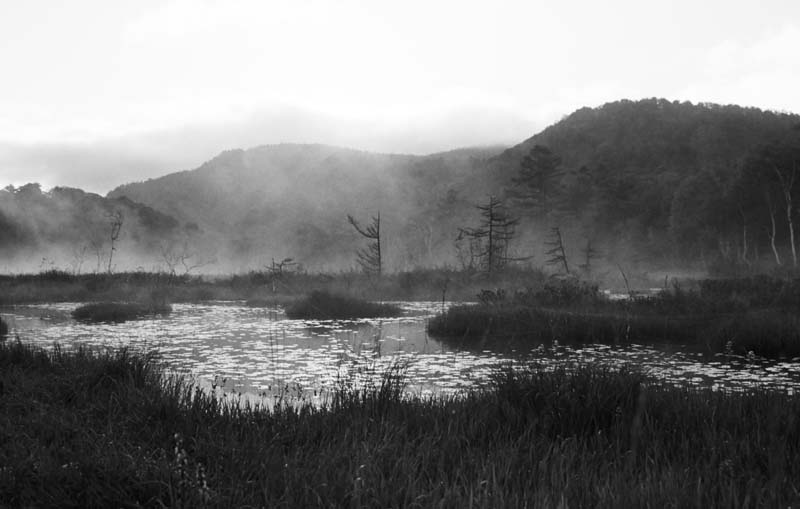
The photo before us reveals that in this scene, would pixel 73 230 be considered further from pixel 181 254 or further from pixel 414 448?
pixel 414 448

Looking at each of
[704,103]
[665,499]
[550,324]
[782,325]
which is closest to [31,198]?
[550,324]

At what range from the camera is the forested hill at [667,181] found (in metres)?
48.2

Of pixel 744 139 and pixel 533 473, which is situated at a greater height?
pixel 744 139

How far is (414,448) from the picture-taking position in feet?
16.2

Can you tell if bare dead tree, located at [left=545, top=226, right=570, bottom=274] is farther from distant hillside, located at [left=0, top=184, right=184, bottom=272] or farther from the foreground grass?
distant hillside, located at [left=0, top=184, right=184, bottom=272]

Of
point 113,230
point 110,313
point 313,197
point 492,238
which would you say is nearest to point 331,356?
point 110,313

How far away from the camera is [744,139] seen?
80562mm

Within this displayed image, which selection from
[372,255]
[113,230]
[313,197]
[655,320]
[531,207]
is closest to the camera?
[655,320]

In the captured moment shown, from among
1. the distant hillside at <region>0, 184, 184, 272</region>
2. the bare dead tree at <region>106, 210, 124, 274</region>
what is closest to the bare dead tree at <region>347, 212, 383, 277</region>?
the bare dead tree at <region>106, 210, 124, 274</region>

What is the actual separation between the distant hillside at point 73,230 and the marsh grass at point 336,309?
4494 centimetres

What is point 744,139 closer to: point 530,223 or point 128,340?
point 530,223

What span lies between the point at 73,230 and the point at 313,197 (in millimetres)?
57433

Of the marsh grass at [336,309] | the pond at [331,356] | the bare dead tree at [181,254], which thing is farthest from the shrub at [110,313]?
the bare dead tree at [181,254]

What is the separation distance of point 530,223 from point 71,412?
67.8 meters
